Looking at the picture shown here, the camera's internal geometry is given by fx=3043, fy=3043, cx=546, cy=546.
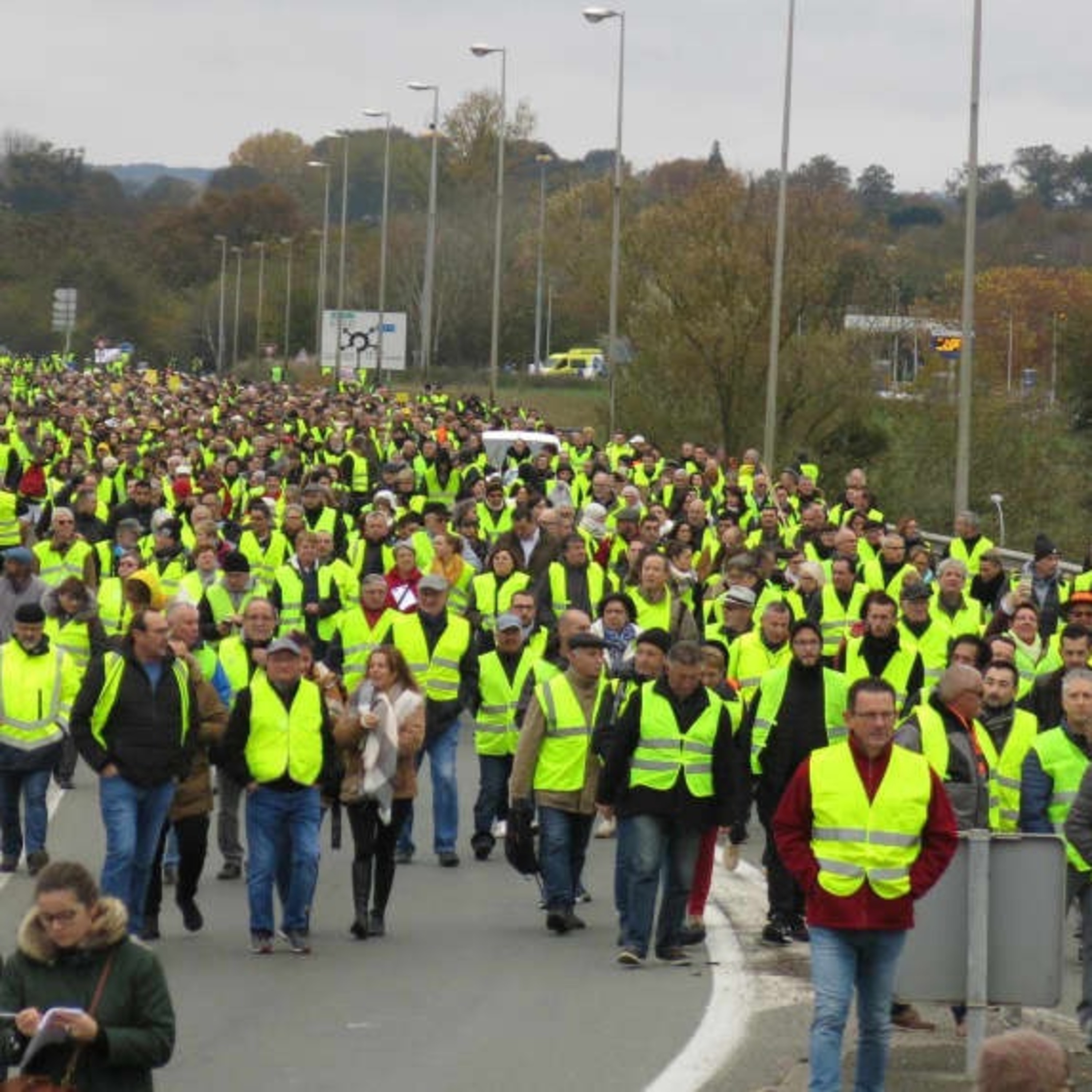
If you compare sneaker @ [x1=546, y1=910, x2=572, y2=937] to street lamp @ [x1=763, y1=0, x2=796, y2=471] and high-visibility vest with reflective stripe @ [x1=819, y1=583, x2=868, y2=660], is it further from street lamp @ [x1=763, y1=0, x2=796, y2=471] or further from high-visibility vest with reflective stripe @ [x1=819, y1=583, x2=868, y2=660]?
street lamp @ [x1=763, y1=0, x2=796, y2=471]

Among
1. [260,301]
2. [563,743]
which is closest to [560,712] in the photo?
[563,743]

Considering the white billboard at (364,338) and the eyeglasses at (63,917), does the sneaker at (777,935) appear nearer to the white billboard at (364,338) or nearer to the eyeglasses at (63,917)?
the eyeglasses at (63,917)

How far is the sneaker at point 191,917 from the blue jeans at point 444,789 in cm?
242

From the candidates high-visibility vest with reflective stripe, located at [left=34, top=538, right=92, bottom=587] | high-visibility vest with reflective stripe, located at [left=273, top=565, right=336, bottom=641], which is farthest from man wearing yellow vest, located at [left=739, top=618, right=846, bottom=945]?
high-visibility vest with reflective stripe, located at [left=34, top=538, right=92, bottom=587]

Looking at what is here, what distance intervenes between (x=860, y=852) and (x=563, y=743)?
459 cm

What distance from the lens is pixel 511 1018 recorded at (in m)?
12.7

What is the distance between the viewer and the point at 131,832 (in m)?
13.9

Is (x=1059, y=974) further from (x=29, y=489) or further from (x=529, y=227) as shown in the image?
(x=529, y=227)

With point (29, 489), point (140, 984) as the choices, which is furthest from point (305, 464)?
point (140, 984)

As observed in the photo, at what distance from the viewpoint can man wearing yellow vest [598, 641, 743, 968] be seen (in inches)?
538

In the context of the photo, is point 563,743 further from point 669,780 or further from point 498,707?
point 498,707

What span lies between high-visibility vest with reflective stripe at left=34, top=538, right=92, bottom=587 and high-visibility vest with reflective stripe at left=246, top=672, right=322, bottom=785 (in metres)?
8.44

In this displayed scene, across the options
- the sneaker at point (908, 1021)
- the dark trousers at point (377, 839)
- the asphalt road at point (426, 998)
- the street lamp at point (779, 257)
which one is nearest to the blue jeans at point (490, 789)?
the asphalt road at point (426, 998)

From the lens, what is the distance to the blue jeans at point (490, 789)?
57.0ft
